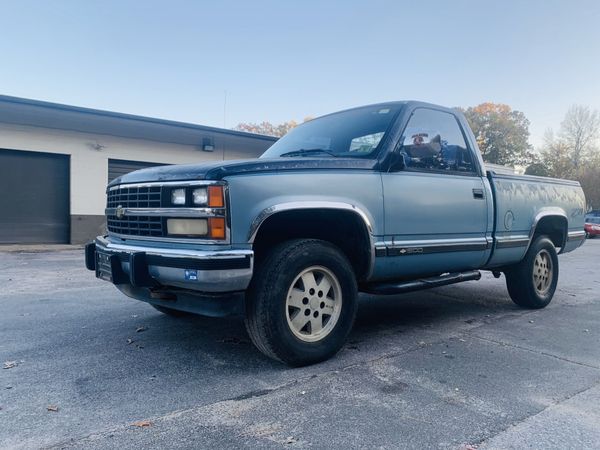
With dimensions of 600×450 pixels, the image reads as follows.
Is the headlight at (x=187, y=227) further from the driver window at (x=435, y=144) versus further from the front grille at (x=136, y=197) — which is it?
A: the driver window at (x=435, y=144)

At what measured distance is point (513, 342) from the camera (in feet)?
13.4

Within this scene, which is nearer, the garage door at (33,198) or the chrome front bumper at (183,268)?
the chrome front bumper at (183,268)

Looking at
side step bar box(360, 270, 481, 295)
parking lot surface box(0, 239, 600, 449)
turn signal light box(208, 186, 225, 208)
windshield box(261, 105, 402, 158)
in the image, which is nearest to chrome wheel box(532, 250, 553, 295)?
parking lot surface box(0, 239, 600, 449)

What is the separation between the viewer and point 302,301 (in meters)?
3.33

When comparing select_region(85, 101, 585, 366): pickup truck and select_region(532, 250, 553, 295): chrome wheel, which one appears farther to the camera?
select_region(532, 250, 553, 295): chrome wheel

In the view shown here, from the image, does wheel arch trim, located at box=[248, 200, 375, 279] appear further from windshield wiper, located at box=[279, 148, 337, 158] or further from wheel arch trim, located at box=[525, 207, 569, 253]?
wheel arch trim, located at box=[525, 207, 569, 253]

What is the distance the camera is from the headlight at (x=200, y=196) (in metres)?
2.93

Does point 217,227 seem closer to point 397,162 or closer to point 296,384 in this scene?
point 296,384

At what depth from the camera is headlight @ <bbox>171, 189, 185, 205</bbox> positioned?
3.06 meters

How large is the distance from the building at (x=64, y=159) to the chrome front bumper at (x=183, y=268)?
10.9 m

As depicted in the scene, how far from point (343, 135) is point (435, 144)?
853 mm

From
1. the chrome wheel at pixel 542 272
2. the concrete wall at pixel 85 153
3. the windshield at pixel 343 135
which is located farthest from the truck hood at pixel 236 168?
the concrete wall at pixel 85 153

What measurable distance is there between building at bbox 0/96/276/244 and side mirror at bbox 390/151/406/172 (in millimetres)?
11463

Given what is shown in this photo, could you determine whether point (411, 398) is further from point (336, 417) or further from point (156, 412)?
point (156, 412)
